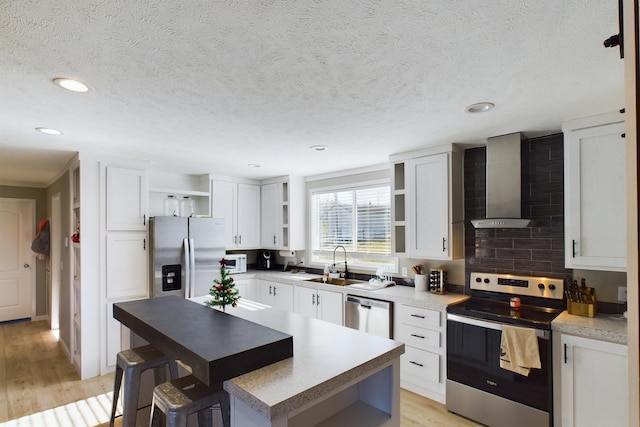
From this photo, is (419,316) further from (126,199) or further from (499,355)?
(126,199)

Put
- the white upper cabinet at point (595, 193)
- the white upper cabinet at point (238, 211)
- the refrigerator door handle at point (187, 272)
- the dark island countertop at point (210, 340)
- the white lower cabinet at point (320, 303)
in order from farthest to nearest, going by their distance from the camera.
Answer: the white upper cabinet at point (238, 211) < the refrigerator door handle at point (187, 272) < the white lower cabinet at point (320, 303) < the white upper cabinet at point (595, 193) < the dark island countertop at point (210, 340)

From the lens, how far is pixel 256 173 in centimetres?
492

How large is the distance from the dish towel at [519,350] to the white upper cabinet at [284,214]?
3.11 metres

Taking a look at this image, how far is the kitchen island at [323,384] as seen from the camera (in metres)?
1.23

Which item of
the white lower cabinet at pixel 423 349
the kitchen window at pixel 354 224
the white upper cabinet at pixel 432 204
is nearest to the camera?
the white lower cabinet at pixel 423 349

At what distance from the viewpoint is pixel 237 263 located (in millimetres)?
5121

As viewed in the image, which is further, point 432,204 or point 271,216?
point 271,216

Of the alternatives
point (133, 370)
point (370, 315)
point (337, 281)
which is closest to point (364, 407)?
point (133, 370)

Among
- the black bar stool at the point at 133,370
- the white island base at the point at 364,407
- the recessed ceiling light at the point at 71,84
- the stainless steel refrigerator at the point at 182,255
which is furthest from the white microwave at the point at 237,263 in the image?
the white island base at the point at 364,407

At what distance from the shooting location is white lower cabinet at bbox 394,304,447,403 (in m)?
3.05

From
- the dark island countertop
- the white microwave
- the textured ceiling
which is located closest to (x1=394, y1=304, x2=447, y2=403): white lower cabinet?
the textured ceiling

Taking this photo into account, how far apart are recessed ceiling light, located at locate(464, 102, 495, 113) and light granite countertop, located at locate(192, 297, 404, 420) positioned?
5.19ft

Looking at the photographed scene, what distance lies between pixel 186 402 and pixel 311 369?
22.6 inches

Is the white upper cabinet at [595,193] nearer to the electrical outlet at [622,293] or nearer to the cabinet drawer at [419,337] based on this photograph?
the electrical outlet at [622,293]
